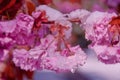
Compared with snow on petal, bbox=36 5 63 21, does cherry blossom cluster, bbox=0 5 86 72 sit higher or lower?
lower

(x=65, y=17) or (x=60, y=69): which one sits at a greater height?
(x=65, y=17)

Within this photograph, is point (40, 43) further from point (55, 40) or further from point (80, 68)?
point (80, 68)

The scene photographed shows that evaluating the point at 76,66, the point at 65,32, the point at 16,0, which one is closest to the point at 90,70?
the point at 76,66

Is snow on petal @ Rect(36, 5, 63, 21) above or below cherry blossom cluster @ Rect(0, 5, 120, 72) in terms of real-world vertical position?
above

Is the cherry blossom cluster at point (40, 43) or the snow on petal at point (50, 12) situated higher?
the snow on petal at point (50, 12)

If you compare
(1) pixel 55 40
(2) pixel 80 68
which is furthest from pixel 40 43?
(2) pixel 80 68

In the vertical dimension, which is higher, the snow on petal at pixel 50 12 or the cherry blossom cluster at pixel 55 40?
the snow on petal at pixel 50 12

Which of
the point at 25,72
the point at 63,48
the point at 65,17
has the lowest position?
the point at 25,72

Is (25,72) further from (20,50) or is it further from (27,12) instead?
(27,12)
